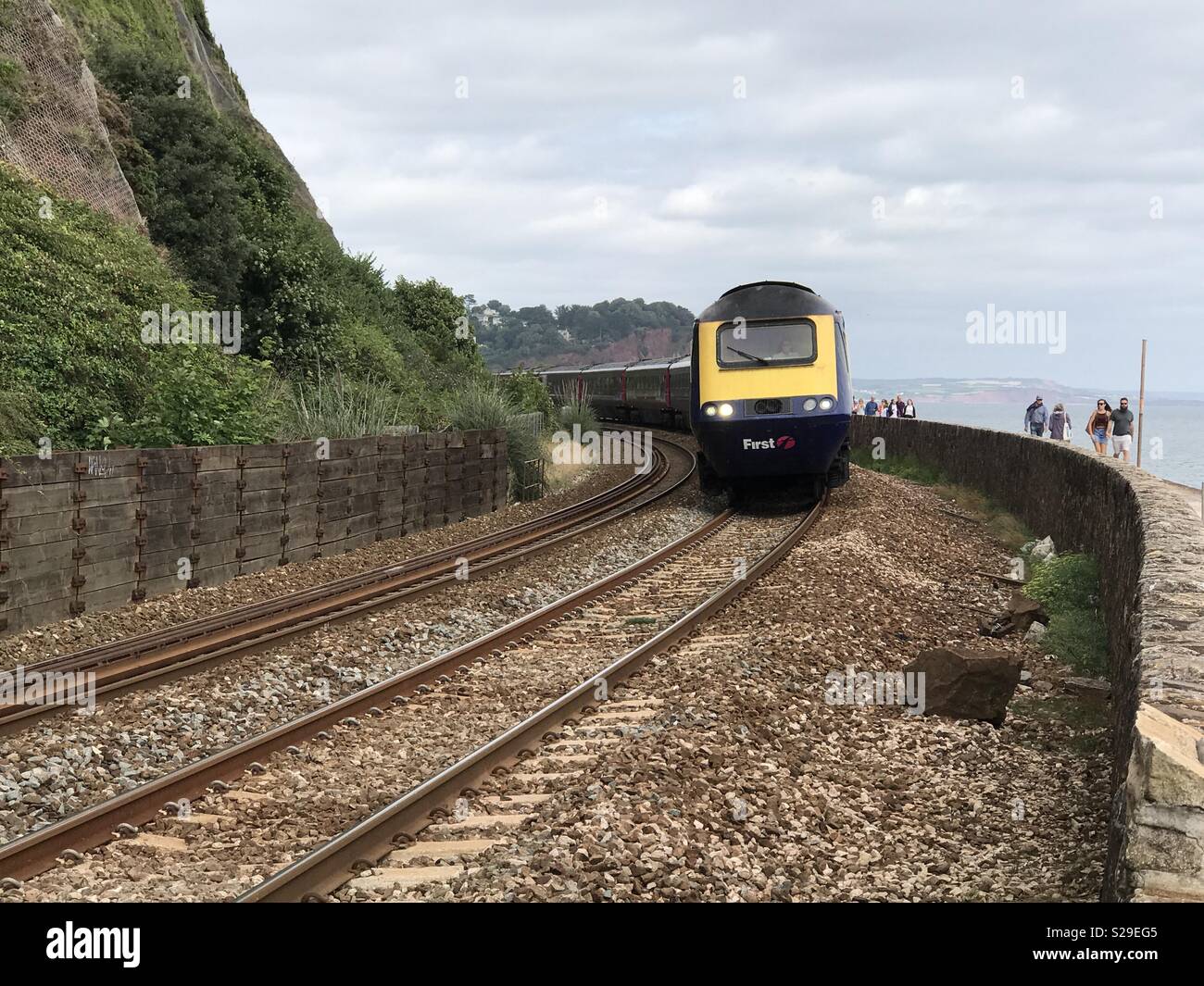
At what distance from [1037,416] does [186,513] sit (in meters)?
21.4

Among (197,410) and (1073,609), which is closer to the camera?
(1073,609)

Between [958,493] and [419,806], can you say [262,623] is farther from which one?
[958,493]

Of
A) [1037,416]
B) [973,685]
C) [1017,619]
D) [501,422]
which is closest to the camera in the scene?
[973,685]

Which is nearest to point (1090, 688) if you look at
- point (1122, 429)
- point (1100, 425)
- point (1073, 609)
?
point (1073, 609)

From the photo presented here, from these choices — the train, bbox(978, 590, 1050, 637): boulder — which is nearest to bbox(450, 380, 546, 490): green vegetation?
the train

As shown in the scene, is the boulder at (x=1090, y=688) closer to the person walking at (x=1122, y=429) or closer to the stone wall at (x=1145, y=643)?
the stone wall at (x=1145, y=643)

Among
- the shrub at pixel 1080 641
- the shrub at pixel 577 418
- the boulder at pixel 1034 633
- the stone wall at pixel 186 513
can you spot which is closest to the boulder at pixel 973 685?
the shrub at pixel 1080 641

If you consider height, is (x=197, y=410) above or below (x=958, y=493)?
A: above

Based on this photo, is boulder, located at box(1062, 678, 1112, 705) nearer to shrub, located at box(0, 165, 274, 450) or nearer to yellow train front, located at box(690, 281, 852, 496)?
yellow train front, located at box(690, 281, 852, 496)

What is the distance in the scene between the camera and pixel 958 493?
2273 cm

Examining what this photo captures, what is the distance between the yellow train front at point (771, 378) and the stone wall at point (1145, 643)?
3367mm

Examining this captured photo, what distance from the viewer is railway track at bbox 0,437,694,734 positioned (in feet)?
26.9

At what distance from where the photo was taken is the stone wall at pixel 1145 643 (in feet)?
12.4
